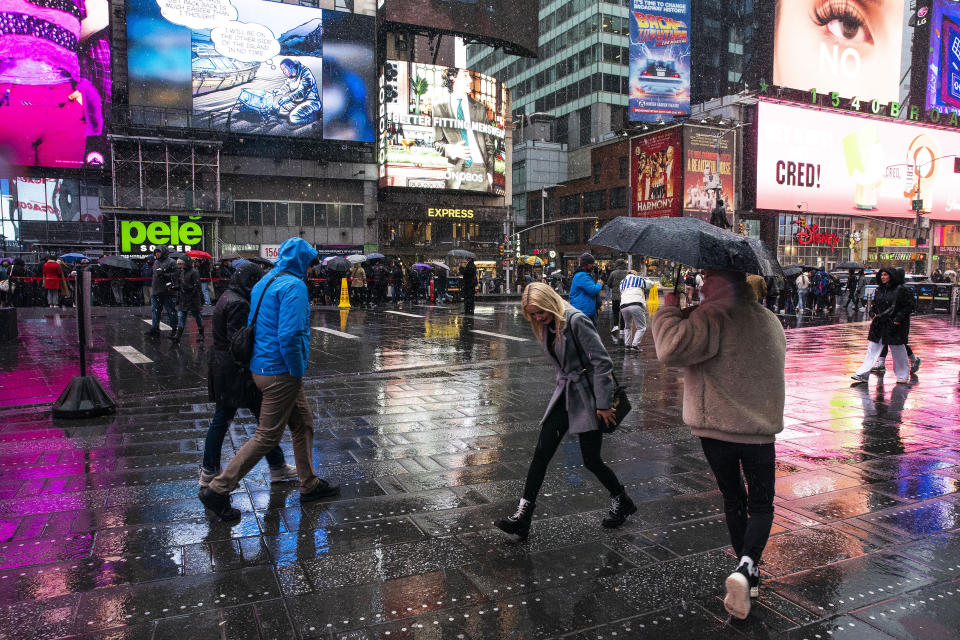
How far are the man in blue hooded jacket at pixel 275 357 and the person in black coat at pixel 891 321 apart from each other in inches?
312

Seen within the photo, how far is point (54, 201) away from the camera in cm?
3675

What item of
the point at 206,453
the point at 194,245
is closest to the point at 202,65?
the point at 194,245

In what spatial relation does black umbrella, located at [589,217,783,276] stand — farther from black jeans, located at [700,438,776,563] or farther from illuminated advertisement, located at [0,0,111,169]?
illuminated advertisement, located at [0,0,111,169]

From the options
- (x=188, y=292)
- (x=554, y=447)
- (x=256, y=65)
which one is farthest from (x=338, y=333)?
(x=256, y=65)

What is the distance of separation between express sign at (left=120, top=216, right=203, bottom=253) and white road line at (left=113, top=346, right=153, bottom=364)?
2752 cm

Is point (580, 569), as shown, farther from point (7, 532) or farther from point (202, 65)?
point (202, 65)

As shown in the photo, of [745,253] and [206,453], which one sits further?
[206,453]

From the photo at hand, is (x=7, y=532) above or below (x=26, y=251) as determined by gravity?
below

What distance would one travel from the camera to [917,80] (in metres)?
62.7

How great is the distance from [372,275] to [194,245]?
1801 cm

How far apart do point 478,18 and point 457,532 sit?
47.5 meters

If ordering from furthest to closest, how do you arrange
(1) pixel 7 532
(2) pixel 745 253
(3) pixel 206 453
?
(3) pixel 206 453 < (1) pixel 7 532 < (2) pixel 745 253

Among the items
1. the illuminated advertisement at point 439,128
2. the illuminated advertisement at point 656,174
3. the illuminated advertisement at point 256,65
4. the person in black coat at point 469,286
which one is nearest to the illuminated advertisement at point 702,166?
the illuminated advertisement at point 656,174

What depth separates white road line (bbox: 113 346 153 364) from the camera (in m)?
10.7
